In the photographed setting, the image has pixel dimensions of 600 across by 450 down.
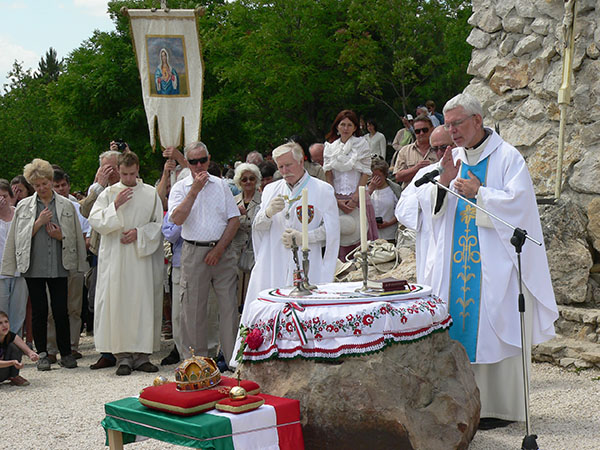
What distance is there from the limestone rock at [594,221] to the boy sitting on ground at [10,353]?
214 inches

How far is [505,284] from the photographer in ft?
18.2

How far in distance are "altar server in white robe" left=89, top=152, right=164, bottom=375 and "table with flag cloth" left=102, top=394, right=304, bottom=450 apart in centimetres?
382

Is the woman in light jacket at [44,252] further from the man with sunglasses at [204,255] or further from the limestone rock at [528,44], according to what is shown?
the limestone rock at [528,44]

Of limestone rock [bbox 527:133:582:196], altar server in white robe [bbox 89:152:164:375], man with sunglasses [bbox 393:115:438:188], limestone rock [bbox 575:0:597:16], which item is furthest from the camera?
man with sunglasses [bbox 393:115:438:188]

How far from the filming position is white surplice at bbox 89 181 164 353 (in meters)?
8.39

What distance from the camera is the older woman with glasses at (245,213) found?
8.29 m

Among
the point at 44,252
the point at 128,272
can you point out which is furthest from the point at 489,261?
the point at 44,252

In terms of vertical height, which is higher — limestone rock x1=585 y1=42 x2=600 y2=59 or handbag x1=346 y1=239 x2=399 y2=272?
limestone rock x1=585 y1=42 x2=600 y2=59

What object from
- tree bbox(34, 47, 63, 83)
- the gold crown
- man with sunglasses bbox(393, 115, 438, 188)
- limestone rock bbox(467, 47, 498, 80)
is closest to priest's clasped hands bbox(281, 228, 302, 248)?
the gold crown

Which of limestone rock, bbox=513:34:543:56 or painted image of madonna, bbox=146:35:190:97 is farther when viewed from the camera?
painted image of madonna, bbox=146:35:190:97

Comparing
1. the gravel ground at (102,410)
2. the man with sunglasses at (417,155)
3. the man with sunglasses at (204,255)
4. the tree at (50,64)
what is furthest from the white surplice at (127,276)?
→ the tree at (50,64)

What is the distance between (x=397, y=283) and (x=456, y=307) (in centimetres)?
99

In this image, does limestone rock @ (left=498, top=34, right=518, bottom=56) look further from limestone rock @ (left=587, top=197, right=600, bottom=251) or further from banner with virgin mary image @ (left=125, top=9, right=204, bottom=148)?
banner with virgin mary image @ (left=125, top=9, right=204, bottom=148)

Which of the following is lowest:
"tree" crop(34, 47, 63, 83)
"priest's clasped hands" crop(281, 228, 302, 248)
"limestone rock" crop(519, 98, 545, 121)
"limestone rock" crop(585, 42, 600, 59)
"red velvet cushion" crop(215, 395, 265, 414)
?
"red velvet cushion" crop(215, 395, 265, 414)
